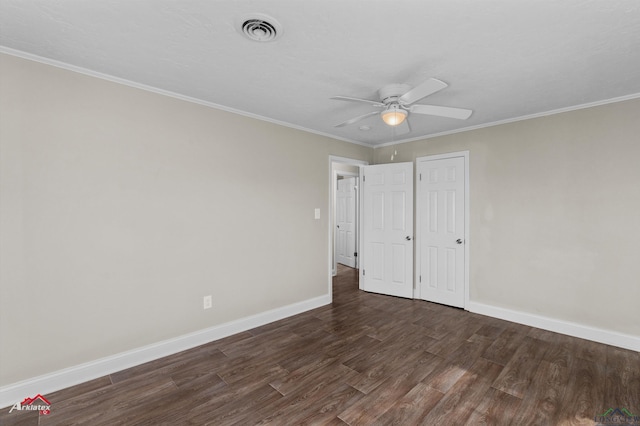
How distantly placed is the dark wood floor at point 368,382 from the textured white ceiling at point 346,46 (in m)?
2.55

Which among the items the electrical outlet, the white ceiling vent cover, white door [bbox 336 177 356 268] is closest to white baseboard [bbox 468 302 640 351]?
white door [bbox 336 177 356 268]

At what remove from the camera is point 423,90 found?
7.21ft

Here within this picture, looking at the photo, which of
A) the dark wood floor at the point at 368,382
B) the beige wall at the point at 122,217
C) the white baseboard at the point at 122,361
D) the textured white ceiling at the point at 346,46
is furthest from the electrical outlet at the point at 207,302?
the textured white ceiling at the point at 346,46

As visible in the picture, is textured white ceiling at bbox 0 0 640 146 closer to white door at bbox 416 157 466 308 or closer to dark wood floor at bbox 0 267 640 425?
white door at bbox 416 157 466 308

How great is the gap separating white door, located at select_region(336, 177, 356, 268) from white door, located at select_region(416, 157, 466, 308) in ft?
7.69

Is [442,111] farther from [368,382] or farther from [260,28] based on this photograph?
[368,382]

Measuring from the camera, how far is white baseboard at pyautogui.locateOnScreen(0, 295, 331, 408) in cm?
210

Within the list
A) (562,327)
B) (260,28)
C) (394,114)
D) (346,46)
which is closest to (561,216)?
(562,327)

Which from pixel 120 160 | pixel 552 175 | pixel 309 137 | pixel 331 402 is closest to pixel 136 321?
pixel 120 160

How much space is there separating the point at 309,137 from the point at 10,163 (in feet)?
9.74

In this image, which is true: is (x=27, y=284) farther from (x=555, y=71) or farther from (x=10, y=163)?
(x=555, y=71)

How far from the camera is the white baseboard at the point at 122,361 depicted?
2.10 metres

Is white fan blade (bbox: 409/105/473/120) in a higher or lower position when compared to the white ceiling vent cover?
lower

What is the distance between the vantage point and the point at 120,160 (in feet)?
8.33
